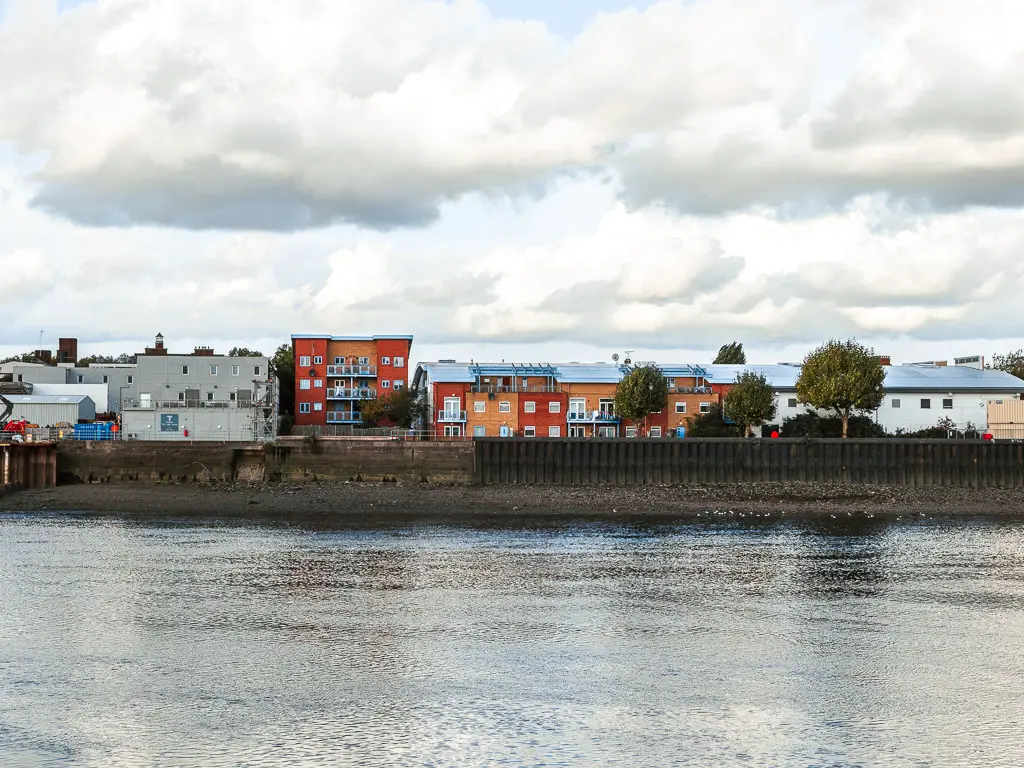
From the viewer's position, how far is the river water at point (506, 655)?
19.2 m

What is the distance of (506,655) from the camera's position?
2584 cm

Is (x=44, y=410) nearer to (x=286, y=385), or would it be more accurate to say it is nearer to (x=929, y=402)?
(x=286, y=385)

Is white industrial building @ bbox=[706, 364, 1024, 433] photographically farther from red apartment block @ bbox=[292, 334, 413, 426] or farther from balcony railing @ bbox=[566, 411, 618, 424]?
red apartment block @ bbox=[292, 334, 413, 426]

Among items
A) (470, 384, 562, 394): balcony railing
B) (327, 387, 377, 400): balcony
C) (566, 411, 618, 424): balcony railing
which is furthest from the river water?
(327, 387, 377, 400): balcony

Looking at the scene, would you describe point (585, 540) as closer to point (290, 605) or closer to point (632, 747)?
point (290, 605)

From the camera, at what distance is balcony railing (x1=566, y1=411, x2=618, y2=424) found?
9369 cm

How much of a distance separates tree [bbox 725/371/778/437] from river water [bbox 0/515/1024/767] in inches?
1529

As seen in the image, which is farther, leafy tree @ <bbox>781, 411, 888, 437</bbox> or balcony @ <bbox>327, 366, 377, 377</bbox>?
balcony @ <bbox>327, 366, 377, 377</bbox>

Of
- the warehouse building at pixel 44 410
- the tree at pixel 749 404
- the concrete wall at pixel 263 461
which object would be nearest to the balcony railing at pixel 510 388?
the tree at pixel 749 404

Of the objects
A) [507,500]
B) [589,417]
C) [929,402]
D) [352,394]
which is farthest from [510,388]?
[929,402]

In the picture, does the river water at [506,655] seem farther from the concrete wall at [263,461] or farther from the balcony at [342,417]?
the balcony at [342,417]

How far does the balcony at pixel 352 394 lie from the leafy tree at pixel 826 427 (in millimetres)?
40588

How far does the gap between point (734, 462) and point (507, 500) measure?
16.3 m

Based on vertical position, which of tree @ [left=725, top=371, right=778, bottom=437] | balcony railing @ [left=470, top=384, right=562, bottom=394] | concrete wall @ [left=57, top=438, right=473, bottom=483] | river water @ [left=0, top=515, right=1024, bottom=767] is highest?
balcony railing @ [left=470, top=384, right=562, bottom=394]
